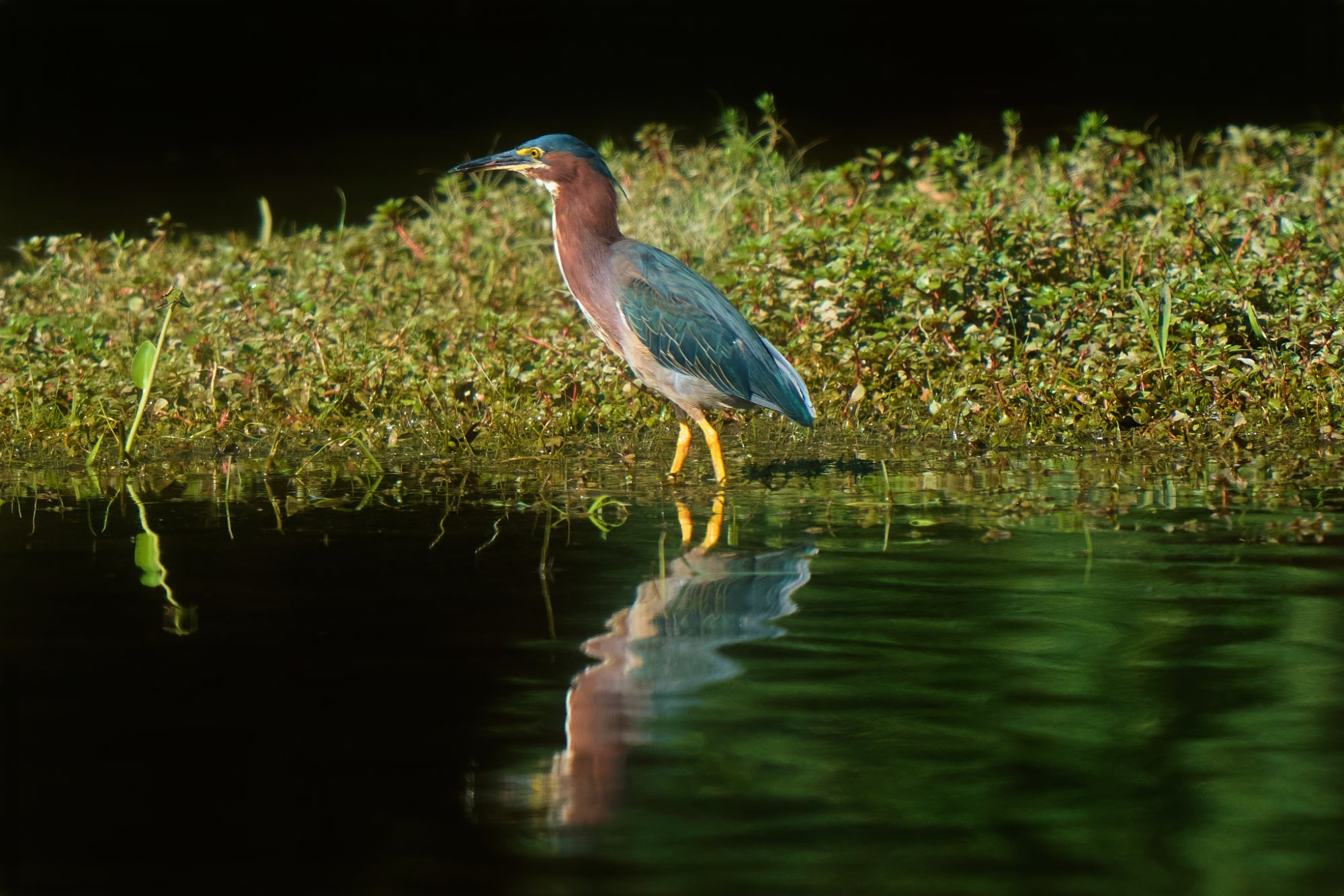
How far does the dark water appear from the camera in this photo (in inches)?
103

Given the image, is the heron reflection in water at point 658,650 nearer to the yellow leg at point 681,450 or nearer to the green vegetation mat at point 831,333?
the yellow leg at point 681,450

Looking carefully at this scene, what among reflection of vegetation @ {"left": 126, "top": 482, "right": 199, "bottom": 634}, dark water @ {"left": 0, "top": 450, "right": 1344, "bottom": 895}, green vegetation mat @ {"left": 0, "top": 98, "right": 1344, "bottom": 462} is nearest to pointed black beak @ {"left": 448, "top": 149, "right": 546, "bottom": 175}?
green vegetation mat @ {"left": 0, "top": 98, "right": 1344, "bottom": 462}

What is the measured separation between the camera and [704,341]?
5.80 metres

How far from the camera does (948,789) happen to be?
2.85 metres

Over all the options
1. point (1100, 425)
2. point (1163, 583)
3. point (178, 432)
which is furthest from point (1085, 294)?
point (178, 432)

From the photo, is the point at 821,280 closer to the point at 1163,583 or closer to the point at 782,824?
the point at 1163,583

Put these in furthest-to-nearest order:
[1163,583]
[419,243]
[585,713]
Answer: [419,243], [1163,583], [585,713]

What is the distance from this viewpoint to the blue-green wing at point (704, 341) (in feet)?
19.0

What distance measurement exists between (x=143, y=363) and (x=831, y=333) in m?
2.79

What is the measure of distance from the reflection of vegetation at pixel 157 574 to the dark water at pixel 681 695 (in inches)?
0.5

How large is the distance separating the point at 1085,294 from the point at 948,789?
4.43 metres

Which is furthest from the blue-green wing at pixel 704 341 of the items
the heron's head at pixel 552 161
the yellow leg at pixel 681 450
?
the heron's head at pixel 552 161

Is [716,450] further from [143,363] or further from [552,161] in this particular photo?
[143,363]


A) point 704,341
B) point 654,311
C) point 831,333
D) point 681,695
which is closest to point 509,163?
point 654,311
